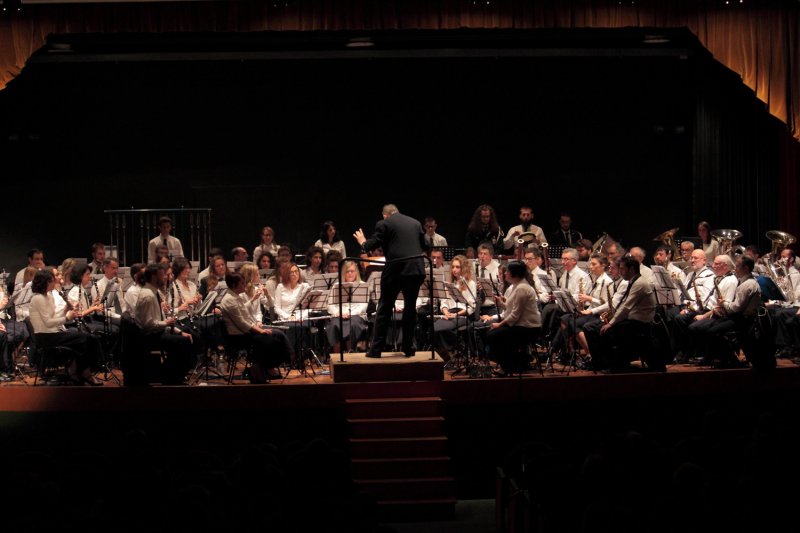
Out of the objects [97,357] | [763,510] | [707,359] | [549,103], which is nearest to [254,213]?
[549,103]

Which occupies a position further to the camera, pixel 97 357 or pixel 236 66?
pixel 236 66

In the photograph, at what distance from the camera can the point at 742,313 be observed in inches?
398

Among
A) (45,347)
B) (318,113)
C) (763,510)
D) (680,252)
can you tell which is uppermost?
(318,113)

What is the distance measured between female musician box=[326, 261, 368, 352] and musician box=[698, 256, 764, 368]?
369 centimetres

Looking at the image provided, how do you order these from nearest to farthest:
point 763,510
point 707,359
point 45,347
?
point 763,510
point 45,347
point 707,359

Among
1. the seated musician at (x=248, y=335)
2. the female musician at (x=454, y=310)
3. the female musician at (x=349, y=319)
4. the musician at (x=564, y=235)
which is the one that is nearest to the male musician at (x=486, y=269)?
the female musician at (x=454, y=310)

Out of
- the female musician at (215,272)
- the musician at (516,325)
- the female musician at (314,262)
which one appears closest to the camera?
the musician at (516,325)

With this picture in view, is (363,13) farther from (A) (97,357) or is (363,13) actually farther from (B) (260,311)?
(A) (97,357)

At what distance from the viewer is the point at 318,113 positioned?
16.5 m

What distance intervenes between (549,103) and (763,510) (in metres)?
12.2

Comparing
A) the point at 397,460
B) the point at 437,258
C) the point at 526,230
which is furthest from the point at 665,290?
the point at 526,230

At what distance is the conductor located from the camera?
9391 millimetres

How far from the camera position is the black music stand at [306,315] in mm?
10180

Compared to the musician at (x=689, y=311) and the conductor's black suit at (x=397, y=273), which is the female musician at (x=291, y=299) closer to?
the conductor's black suit at (x=397, y=273)
